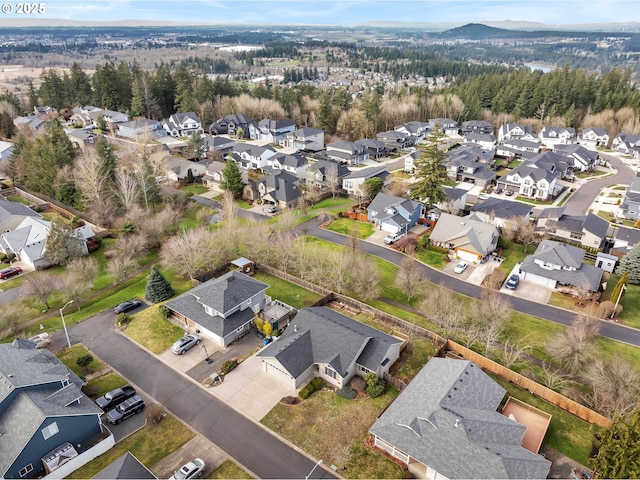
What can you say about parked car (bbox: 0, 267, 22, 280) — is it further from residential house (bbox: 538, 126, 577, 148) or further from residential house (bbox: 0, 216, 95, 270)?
residential house (bbox: 538, 126, 577, 148)

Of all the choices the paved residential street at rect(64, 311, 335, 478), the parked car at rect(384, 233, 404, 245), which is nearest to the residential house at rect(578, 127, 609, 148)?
the parked car at rect(384, 233, 404, 245)

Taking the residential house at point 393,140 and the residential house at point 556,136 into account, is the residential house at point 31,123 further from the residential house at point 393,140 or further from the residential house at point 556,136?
the residential house at point 556,136

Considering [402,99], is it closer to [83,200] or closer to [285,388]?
[83,200]

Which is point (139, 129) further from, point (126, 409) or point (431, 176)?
point (126, 409)

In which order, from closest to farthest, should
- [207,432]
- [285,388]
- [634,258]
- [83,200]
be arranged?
1. [207,432]
2. [285,388]
3. [634,258]
4. [83,200]

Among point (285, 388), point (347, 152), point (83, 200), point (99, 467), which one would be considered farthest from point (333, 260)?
point (347, 152)

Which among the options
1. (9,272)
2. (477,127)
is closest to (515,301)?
(9,272)

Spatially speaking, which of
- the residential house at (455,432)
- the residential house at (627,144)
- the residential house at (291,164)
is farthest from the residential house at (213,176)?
the residential house at (627,144)
